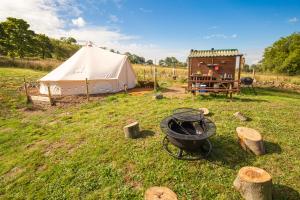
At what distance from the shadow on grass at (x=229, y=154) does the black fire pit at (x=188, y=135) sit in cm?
25

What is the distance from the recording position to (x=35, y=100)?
42.1ft

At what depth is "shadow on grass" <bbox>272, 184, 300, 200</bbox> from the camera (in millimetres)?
3835

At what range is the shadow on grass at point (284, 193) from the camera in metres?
3.83

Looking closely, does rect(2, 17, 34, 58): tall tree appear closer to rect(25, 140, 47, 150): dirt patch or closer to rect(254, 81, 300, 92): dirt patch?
rect(25, 140, 47, 150): dirt patch

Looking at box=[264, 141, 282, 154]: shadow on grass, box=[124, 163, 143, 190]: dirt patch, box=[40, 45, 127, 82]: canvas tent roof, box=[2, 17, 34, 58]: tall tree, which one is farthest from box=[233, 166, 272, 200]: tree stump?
box=[2, 17, 34, 58]: tall tree

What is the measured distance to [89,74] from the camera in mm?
14805

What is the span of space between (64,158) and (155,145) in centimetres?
268

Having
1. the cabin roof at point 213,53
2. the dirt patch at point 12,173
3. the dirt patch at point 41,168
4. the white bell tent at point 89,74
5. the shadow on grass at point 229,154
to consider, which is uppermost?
the cabin roof at point 213,53

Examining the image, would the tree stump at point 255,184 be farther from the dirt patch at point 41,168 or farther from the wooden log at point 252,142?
the dirt patch at point 41,168

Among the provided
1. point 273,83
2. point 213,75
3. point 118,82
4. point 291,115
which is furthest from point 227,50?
point 273,83

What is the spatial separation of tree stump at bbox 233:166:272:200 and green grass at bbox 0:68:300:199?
0.97ft

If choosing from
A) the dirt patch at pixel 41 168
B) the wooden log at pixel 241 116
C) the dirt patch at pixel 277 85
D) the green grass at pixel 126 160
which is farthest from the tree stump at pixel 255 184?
the dirt patch at pixel 277 85

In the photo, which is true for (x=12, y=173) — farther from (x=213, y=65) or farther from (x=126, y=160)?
(x=213, y=65)

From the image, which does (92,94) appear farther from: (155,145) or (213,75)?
(155,145)
